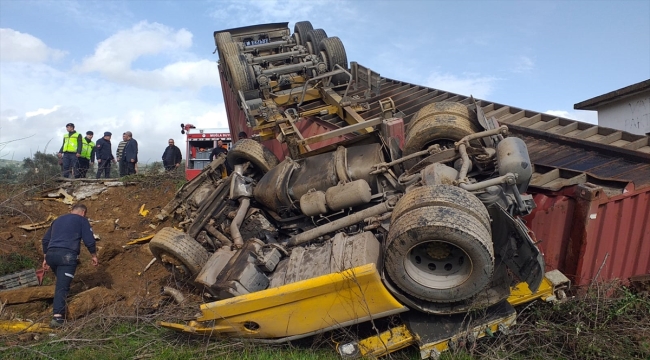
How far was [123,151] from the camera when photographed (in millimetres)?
10547

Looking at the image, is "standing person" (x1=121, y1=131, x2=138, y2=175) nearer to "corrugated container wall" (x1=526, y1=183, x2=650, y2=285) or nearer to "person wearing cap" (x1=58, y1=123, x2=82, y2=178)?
"person wearing cap" (x1=58, y1=123, x2=82, y2=178)

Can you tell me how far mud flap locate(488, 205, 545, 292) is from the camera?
316cm

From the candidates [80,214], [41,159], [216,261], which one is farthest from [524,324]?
[41,159]

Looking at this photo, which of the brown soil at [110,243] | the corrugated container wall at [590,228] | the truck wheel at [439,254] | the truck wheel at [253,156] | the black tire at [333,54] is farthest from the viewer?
the black tire at [333,54]

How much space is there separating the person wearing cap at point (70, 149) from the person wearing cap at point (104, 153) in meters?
0.55

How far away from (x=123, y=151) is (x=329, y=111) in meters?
5.63

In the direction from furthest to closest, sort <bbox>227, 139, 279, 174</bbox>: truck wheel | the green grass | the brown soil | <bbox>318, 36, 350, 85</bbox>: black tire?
<bbox>318, 36, 350, 85</bbox>: black tire, <bbox>227, 139, 279, 174</bbox>: truck wheel, the brown soil, the green grass

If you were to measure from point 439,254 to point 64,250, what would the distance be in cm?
359

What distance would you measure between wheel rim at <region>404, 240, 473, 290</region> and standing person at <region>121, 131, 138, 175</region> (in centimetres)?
869

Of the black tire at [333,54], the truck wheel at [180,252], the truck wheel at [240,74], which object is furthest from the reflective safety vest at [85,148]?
the truck wheel at [180,252]

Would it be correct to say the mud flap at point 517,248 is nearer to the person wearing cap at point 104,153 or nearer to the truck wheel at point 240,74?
the truck wheel at point 240,74

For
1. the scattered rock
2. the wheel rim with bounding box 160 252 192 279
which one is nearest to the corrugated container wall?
the wheel rim with bounding box 160 252 192 279

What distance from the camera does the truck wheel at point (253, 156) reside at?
530cm

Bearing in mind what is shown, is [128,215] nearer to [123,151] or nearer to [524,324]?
[123,151]
